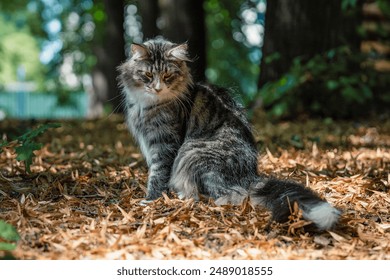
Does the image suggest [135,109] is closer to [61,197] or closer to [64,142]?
[61,197]

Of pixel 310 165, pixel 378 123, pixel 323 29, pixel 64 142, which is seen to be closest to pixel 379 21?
pixel 323 29

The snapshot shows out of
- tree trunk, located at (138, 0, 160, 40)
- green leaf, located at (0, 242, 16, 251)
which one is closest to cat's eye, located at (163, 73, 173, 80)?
green leaf, located at (0, 242, 16, 251)

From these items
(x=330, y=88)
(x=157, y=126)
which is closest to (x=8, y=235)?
(x=157, y=126)

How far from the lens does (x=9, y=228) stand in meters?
2.64

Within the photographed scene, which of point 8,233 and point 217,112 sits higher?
point 217,112

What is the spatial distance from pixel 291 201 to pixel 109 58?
9.79 meters

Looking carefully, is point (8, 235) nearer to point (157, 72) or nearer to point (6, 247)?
point (6, 247)

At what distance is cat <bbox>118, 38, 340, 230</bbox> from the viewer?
3633mm

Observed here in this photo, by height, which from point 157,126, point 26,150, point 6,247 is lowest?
point 6,247

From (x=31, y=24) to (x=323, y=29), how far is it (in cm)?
1575

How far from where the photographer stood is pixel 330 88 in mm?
6500

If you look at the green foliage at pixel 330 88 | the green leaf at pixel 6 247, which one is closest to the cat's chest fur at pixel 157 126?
the green leaf at pixel 6 247

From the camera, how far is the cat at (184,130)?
363 centimetres

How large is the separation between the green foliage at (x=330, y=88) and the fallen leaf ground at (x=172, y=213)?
3.90ft
